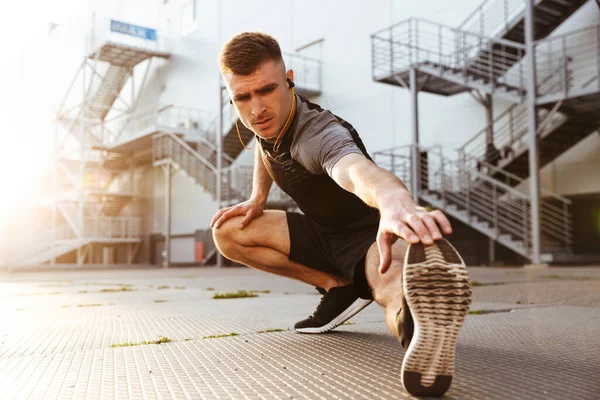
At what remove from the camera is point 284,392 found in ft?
3.75

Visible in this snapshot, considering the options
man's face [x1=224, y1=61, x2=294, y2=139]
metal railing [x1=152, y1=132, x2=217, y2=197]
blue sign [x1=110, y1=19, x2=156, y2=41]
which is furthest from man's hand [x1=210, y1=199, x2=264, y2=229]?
blue sign [x1=110, y1=19, x2=156, y2=41]

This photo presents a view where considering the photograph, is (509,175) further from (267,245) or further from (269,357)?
(269,357)

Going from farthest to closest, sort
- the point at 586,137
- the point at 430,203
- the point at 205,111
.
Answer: the point at 205,111 < the point at 430,203 < the point at 586,137

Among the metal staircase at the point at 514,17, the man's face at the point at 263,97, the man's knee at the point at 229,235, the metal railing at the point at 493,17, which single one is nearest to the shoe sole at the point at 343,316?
the man's knee at the point at 229,235

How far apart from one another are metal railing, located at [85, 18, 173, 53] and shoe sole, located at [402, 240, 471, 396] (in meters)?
17.2

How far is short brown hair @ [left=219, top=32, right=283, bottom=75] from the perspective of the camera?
1.61 metres

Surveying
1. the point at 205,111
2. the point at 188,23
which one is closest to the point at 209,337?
the point at 205,111

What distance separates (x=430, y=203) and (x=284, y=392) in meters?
9.50

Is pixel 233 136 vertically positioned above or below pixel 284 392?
above

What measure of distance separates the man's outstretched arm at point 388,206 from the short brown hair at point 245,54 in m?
0.42

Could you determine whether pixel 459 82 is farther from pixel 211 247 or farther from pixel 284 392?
pixel 284 392

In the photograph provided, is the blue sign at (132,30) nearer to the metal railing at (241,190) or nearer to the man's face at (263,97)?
the metal railing at (241,190)

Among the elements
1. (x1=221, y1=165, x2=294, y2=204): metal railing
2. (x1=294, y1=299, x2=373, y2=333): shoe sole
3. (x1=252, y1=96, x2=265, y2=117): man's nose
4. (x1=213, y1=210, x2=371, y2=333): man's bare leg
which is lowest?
(x1=294, y1=299, x2=373, y2=333): shoe sole

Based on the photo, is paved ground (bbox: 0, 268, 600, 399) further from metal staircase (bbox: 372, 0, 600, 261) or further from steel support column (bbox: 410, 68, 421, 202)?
steel support column (bbox: 410, 68, 421, 202)
